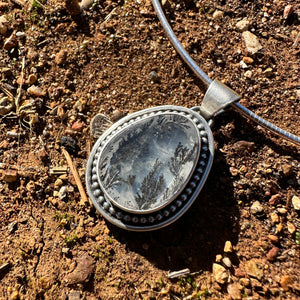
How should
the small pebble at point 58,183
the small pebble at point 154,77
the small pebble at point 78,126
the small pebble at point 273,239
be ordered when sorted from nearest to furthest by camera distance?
1. the small pebble at point 273,239
2. the small pebble at point 58,183
3. the small pebble at point 78,126
4. the small pebble at point 154,77

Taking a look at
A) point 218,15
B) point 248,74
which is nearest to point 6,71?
point 218,15

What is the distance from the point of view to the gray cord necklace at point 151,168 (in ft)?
7.53

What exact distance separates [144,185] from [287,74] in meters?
1.43

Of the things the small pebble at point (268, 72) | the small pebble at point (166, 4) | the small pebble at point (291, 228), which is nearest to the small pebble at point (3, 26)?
the small pebble at point (166, 4)

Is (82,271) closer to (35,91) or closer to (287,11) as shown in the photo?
(35,91)

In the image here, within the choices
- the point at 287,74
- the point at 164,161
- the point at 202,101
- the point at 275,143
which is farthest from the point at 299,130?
the point at 164,161

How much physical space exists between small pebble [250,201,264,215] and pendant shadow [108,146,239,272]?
10 cm

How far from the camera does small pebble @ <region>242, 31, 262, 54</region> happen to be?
288cm

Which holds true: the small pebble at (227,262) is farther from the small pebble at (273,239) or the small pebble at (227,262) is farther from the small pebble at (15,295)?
the small pebble at (15,295)

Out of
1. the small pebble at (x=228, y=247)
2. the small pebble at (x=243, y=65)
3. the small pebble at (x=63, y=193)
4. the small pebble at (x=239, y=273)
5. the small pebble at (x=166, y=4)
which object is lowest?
the small pebble at (x=239, y=273)

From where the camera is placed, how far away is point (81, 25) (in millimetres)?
2984

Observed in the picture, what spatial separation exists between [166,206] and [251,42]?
148 centimetres

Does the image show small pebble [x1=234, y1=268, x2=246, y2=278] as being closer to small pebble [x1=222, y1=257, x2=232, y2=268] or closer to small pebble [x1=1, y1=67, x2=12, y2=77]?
small pebble [x1=222, y1=257, x2=232, y2=268]

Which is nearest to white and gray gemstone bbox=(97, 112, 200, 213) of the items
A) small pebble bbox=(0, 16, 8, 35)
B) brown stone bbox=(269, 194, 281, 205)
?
brown stone bbox=(269, 194, 281, 205)
